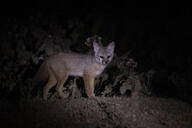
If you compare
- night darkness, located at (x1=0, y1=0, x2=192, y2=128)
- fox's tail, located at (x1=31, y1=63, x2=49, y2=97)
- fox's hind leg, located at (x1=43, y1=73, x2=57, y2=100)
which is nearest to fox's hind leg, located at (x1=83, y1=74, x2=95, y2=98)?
night darkness, located at (x1=0, y1=0, x2=192, y2=128)

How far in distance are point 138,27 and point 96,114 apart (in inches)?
263

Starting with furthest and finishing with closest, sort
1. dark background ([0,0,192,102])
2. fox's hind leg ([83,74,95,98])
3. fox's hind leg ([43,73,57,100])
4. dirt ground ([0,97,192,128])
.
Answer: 1. dark background ([0,0,192,102])
2. fox's hind leg ([83,74,95,98])
3. fox's hind leg ([43,73,57,100])
4. dirt ground ([0,97,192,128])

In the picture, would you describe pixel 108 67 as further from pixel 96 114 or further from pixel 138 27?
pixel 138 27

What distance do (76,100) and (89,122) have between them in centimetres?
119

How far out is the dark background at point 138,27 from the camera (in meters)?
7.83

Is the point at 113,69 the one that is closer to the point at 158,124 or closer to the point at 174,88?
the point at 174,88

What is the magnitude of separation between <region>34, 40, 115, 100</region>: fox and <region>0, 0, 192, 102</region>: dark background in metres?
1.38

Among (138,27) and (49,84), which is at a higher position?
(138,27)

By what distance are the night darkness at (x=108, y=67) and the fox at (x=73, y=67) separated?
32 cm

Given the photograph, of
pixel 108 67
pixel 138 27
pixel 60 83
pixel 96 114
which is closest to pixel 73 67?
pixel 60 83

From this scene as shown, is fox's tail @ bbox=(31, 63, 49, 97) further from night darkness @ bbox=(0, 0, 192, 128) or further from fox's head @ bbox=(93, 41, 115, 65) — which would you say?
fox's head @ bbox=(93, 41, 115, 65)

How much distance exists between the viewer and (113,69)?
23.7 ft

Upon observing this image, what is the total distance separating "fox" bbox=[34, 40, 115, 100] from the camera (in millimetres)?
5914

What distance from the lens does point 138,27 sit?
10555mm
